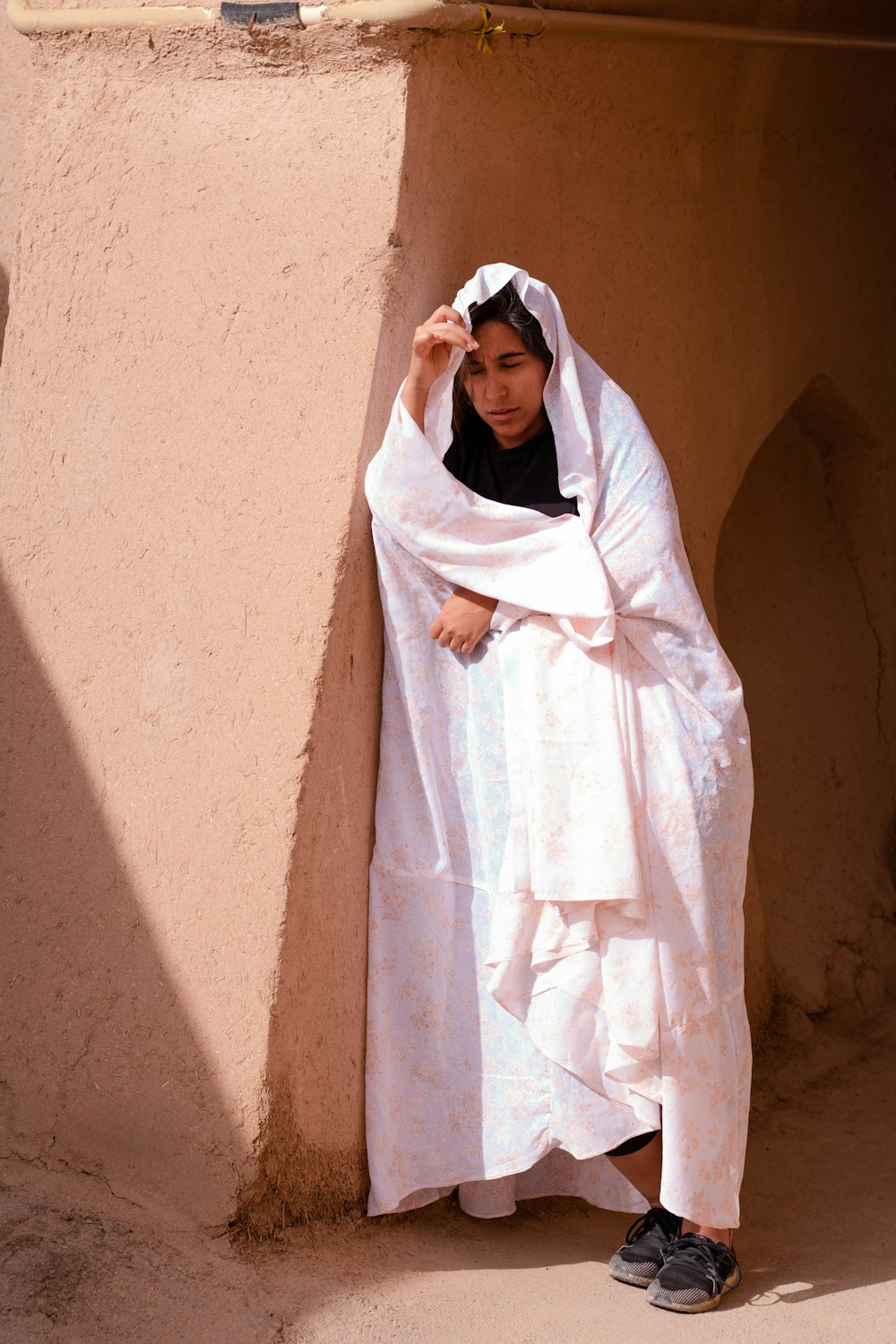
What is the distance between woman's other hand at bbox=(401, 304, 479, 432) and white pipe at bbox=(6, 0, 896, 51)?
0.64 metres

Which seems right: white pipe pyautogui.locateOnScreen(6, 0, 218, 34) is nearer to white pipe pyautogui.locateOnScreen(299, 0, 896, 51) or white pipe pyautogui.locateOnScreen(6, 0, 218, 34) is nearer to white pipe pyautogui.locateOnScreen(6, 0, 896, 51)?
white pipe pyautogui.locateOnScreen(6, 0, 896, 51)

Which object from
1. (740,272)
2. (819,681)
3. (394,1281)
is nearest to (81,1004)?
(394,1281)

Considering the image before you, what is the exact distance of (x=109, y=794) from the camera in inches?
112

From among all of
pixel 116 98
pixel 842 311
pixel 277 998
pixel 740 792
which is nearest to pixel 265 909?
pixel 277 998

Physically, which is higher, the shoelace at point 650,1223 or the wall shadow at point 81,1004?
the wall shadow at point 81,1004

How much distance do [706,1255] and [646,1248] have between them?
0.13 meters

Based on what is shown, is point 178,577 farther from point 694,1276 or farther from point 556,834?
point 694,1276

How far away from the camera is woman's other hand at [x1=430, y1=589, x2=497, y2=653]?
2812 mm

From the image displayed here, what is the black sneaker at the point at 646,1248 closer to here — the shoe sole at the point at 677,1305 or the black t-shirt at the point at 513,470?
the shoe sole at the point at 677,1305

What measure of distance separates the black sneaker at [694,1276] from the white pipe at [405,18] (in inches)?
96.4

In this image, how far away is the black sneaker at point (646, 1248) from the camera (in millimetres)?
2736

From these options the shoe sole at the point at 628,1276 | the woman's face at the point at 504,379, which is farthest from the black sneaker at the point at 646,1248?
the woman's face at the point at 504,379

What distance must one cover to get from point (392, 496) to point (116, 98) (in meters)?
1.13

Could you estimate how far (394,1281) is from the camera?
2.63m
